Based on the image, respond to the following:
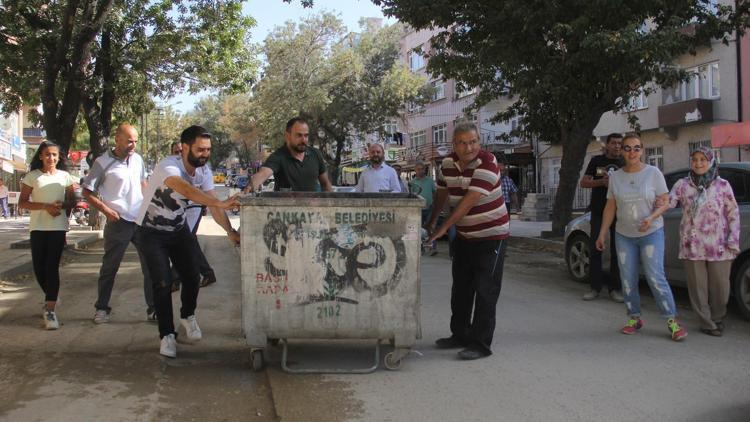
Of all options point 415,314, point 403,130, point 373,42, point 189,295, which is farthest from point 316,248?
point 403,130

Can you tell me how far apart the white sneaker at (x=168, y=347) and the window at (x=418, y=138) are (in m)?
39.8

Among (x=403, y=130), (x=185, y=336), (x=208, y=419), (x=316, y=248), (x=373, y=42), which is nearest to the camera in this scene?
(x=208, y=419)

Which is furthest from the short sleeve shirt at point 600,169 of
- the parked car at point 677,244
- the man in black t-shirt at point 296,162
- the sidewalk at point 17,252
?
the sidewalk at point 17,252

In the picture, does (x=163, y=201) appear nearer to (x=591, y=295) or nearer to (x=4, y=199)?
(x=591, y=295)

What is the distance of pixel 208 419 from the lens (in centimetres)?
372

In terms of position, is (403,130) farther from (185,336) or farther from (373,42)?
(185,336)

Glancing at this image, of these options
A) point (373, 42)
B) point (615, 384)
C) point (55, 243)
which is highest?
point (373, 42)

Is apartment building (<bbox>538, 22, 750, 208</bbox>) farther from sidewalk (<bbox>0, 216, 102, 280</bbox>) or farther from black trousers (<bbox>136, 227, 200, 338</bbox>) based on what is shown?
black trousers (<bbox>136, 227, 200, 338</bbox>)

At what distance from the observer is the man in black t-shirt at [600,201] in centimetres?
718

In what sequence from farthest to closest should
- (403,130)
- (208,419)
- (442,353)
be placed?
(403,130) < (442,353) < (208,419)

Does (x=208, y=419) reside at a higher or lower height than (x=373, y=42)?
lower

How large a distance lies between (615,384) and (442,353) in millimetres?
1323

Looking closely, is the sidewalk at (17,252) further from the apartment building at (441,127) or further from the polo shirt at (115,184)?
the apartment building at (441,127)

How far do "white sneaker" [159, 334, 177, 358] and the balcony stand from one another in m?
20.5
